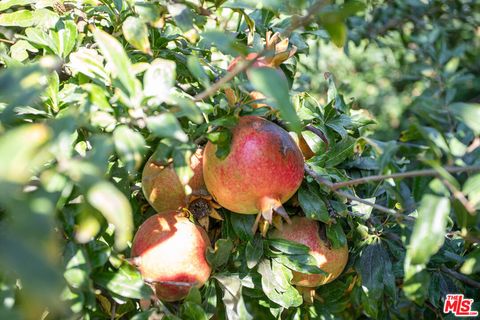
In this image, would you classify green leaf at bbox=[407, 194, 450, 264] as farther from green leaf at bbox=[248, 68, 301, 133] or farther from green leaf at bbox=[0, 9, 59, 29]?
green leaf at bbox=[0, 9, 59, 29]

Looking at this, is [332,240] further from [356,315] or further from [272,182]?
[356,315]

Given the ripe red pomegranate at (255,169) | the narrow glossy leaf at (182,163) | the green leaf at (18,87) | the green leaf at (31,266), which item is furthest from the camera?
the ripe red pomegranate at (255,169)

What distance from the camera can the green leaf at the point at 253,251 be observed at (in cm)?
90

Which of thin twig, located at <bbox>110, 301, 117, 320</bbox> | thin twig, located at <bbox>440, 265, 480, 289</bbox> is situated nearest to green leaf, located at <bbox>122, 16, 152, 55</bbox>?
thin twig, located at <bbox>110, 301, 117, 320</bbox>

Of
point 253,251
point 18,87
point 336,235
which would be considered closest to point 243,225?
point 253,251

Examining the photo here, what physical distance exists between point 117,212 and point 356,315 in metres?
0.94

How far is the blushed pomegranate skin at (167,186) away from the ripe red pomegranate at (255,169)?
0.07 meters

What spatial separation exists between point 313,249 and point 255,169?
0.23 metres

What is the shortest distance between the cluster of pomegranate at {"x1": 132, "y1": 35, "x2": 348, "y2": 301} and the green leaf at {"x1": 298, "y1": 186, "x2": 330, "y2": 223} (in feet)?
0.12

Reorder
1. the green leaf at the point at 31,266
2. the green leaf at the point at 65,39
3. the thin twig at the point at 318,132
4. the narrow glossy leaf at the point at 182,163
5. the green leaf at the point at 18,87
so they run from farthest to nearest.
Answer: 1. the thin twig at the point at 318,132
2. the green leaf at the point at 65,39
3. the narrow glossy leaf at the point at 182,163
4. the green leaf at the point at 18,87
5. the green leaf at the point at 31,266

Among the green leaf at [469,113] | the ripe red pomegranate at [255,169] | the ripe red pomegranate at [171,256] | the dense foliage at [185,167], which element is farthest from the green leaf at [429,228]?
the ripe red pomegranate at [171,256]

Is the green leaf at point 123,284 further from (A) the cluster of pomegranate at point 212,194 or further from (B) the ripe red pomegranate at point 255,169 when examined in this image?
(B) the ripe red pomegranate at point 255,169

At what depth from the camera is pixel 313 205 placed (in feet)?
3.03

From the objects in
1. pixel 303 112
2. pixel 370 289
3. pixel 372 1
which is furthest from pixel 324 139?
pixel 372 1
